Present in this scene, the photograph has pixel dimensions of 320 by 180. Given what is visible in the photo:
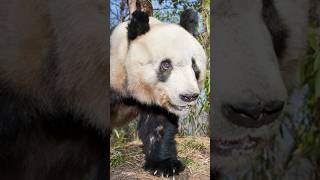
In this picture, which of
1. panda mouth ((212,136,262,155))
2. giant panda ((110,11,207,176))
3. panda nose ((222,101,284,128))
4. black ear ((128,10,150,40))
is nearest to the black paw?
giant panda ((110,11,207,176))

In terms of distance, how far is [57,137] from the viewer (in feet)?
5.31

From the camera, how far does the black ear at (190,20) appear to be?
166cm

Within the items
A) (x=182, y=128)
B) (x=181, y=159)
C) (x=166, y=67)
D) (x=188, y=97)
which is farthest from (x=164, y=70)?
(x=181, y=159)

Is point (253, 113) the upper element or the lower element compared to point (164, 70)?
lower

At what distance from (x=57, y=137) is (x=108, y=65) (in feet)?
1.00

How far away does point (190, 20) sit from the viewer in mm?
1665

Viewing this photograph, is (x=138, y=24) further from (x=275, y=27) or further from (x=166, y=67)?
(x=275, y=27)

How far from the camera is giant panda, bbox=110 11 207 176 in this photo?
1605mm

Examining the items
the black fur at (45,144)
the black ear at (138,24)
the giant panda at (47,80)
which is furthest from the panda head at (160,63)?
the black fur at (45,144)

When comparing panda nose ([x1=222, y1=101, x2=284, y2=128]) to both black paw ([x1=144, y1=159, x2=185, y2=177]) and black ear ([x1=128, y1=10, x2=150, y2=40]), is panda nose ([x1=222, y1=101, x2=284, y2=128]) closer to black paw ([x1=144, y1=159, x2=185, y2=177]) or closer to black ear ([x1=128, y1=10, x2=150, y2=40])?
black paw ([x1=144, y1=159, x2=185, y2=177])

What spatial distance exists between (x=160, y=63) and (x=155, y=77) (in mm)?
51

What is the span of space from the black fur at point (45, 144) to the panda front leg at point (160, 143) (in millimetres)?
159

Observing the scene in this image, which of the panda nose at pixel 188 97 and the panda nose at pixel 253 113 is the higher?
the panda nose at pixel 188 97

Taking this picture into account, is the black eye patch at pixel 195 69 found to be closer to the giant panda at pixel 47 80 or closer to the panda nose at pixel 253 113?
the panda nose at pixel 253 113
